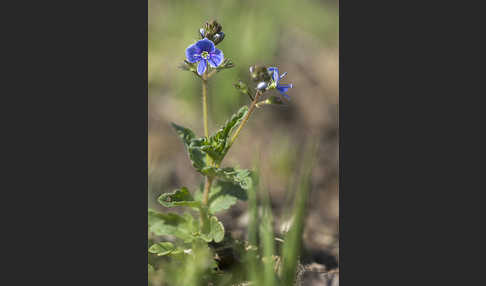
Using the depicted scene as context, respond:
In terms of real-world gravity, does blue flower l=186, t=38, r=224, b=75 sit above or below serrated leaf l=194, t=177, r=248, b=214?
above

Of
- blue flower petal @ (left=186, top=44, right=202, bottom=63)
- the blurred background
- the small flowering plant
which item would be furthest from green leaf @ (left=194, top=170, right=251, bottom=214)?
blue flower petal @ (left=186, top=44, right=202, bottom=63)

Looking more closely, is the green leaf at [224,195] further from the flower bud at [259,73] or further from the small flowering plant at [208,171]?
the flower bud at [259,73]

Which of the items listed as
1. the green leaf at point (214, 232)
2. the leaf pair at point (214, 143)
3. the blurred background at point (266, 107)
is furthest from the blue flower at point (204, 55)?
the blurred background at point (266, 107)

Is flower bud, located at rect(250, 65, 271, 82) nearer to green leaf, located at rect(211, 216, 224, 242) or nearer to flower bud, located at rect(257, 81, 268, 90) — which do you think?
flower bud, located at rect(257, 81, 268, 90)

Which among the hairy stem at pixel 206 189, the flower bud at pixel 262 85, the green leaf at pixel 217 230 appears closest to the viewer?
the flower bud at pixel 262 85

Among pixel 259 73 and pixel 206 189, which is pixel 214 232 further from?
pixel 259 73

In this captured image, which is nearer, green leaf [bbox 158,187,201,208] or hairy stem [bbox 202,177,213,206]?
green leaf [bbox 158,187,201,208]

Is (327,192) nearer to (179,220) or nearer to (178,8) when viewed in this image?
(179,220)
